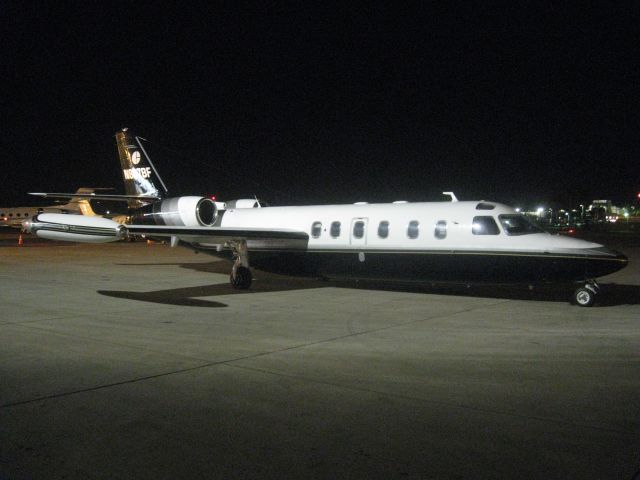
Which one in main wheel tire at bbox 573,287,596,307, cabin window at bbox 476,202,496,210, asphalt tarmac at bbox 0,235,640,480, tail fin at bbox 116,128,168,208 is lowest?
asphalt tarmac at bbox 0,235,640,480

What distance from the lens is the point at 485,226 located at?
13.5 m

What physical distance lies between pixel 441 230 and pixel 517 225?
5.56ft

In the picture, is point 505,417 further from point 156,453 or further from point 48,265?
point 48,265

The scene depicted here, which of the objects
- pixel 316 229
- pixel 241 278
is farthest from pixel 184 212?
pixel 316 229

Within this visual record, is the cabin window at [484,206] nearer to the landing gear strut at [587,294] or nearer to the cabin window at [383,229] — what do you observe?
the cabin window at [383,229]

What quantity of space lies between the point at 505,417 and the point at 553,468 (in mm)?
1153

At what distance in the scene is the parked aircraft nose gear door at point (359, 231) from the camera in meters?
Result: 15.4

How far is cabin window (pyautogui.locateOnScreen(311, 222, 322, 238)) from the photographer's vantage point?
16.3m

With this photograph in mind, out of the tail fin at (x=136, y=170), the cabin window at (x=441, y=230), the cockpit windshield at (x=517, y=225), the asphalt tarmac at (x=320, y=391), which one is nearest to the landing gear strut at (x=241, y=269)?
the asphalt tarmac at (x=320, y=391)

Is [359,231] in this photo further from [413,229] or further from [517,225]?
[517,225]

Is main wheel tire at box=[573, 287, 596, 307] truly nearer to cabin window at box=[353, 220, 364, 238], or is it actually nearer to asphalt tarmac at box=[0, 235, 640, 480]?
asphalt tarmac at box=[0, 235, 640, 480]

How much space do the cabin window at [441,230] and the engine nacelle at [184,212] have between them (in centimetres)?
719

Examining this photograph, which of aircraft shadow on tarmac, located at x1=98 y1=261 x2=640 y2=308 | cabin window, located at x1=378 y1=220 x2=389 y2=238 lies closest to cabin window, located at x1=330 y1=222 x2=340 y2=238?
cabin window, located at x1=378 y1=220 x2=389 y2=238

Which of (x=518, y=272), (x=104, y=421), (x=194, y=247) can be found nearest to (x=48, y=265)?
(x=194, y=247)
